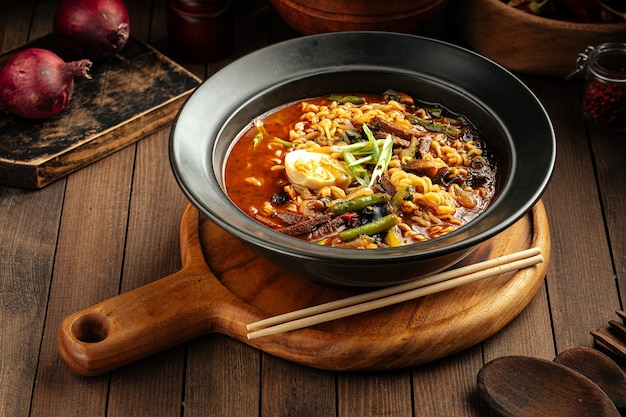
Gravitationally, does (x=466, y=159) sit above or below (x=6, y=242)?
above

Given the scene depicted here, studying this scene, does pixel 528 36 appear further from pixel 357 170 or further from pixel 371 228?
pixel 371 228

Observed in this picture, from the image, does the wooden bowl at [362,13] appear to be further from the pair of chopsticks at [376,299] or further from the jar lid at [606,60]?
the pair of chopsticks at [376,299]

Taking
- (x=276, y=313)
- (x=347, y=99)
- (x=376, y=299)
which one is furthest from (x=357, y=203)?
(x=347, y=99)

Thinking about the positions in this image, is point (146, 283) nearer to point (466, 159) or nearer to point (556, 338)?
point (466, 159)

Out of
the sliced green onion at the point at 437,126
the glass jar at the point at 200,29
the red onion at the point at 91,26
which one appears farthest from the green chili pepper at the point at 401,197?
the red onion at the point at 91,26

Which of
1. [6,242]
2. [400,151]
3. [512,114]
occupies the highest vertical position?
[512,114]

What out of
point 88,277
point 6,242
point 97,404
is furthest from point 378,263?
point 6,242

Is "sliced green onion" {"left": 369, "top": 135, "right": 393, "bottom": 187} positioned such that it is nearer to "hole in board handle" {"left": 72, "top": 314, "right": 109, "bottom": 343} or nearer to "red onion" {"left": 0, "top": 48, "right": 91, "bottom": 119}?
"hole in board handle" {"left": 72, "top": 314, "right": 109, "bottom": 343}
